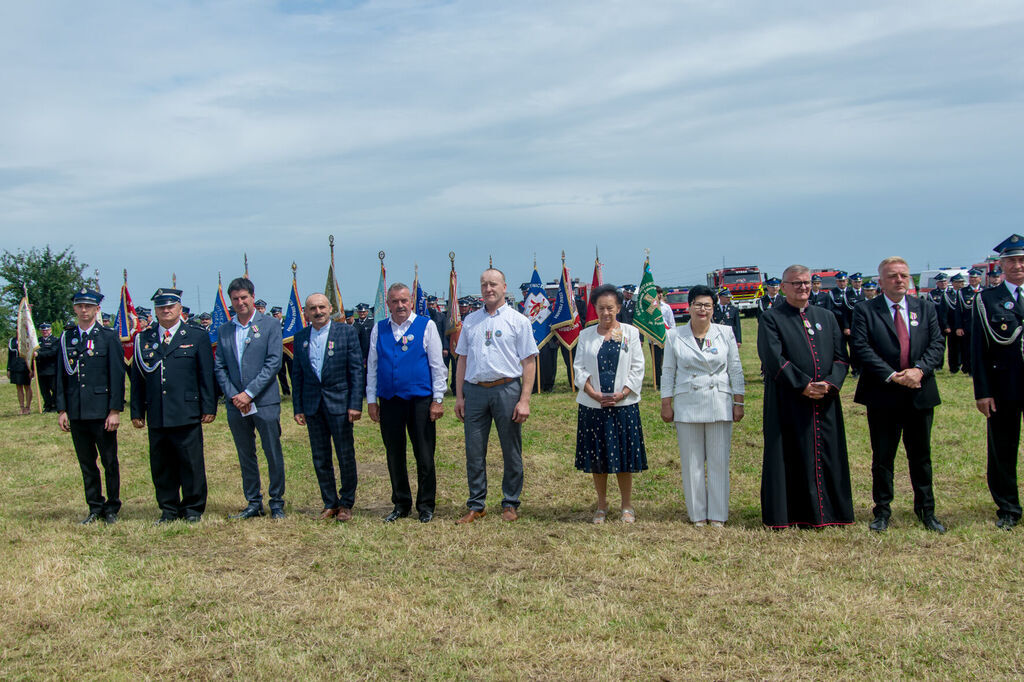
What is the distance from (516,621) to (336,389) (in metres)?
2.98

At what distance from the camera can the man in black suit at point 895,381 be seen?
19.4 ft

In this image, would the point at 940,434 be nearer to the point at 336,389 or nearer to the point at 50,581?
the point at 336,389

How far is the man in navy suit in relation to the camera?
267 inches

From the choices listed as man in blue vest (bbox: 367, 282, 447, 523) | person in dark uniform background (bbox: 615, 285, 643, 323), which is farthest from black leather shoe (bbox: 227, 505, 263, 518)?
person in dark uniform background (bbox: 615, 285, 643, 323)

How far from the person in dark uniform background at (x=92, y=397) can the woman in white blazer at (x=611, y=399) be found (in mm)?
4079

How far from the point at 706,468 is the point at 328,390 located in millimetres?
3162

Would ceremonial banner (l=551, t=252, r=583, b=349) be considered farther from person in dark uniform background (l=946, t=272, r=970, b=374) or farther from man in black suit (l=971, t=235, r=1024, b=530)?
man in black suit (l=971, t=235, r=1024, b=530)

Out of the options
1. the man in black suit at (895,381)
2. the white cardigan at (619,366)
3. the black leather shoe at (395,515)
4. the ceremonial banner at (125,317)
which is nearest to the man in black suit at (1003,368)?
the man in black suit at (895,381)

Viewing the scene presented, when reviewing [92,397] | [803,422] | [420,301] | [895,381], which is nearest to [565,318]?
[420,301]

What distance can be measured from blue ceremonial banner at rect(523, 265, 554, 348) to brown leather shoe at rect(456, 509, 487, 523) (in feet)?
28.8

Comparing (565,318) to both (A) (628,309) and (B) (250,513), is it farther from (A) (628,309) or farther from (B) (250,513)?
(B) (250,513)

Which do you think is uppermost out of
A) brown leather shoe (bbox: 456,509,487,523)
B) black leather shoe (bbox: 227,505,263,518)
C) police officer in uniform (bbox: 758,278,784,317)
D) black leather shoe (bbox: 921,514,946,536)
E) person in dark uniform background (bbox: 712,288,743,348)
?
police officer in uniform (bbox: 758,278,784,317)

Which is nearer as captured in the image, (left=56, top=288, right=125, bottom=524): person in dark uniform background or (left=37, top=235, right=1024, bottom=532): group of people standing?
(left=37, top=235, right=1024, bottom=532): group of people standing

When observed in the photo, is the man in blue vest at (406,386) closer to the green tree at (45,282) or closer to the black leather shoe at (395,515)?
the black leather shoe at (395,515)
